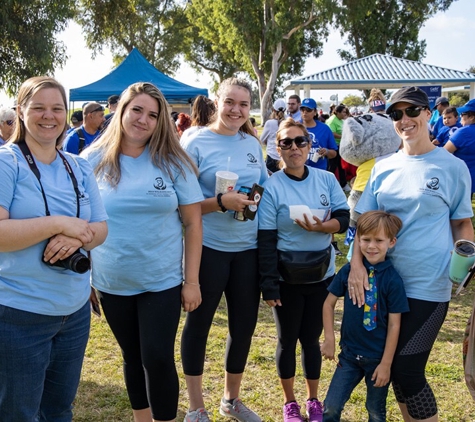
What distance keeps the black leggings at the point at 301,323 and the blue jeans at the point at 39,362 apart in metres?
1.26

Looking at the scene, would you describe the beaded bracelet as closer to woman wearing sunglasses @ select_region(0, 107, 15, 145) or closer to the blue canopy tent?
woman wearing sunglasses @ select_region(0, 107, 15, 145)

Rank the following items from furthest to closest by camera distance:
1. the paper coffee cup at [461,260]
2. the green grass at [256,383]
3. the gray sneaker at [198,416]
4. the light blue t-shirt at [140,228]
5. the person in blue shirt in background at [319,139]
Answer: the person in blue shirt in background at [319,139]
the green grass at [256,383]
the gray sneaker at [198,416]
the light blue t-shirt at [140,228]
the paper coffee cup at [461,260]

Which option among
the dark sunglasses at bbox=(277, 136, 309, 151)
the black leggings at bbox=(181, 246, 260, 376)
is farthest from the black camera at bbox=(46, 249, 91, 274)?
the dark sunglasses at bbox=(277, 136, 309, 151)

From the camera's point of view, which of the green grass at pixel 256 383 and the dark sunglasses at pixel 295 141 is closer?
the dark sunglasses at pixel 295 141

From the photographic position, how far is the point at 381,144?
11.8 feet

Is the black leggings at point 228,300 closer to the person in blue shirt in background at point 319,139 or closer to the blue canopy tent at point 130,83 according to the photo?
the person in blue shirt in background at point 319,139

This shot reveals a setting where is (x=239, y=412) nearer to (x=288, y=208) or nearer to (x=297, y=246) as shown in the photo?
(x=297, y=246)

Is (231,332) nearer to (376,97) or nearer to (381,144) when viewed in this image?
(381,144)

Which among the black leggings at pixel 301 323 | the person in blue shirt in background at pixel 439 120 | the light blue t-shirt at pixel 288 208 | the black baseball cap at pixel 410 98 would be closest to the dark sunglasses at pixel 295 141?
the light blue t-shirt at pixel 288 208

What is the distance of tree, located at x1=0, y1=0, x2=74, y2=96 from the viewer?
712 inches

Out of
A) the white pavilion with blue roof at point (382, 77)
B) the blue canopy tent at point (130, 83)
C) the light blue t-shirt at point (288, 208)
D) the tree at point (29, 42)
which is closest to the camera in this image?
the light blue t-shirt at point (288, 208)

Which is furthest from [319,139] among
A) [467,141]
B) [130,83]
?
[130,83]

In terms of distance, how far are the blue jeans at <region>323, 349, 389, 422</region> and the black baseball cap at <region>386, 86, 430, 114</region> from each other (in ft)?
4.18

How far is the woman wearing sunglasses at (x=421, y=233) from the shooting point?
251 centimetres
